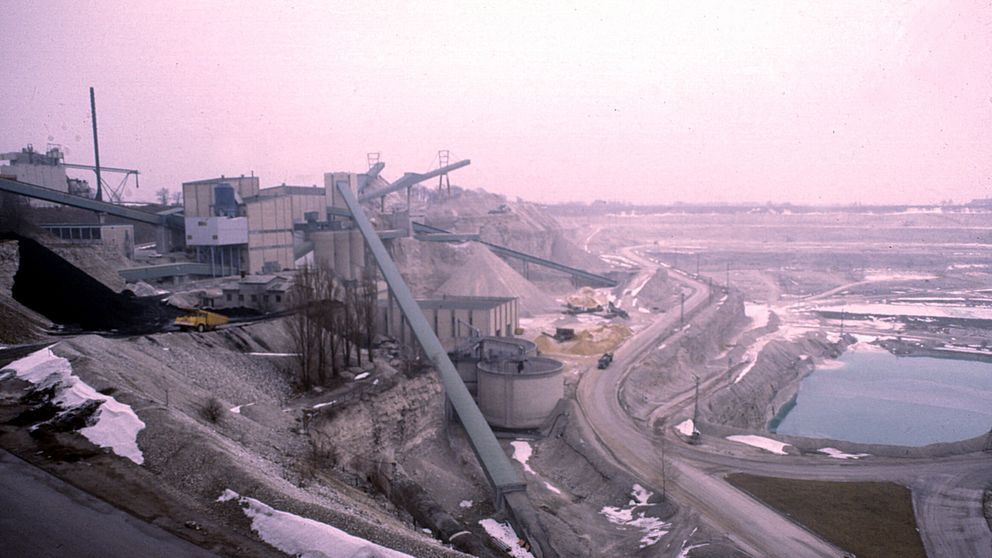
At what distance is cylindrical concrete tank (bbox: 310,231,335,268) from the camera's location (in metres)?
36.7

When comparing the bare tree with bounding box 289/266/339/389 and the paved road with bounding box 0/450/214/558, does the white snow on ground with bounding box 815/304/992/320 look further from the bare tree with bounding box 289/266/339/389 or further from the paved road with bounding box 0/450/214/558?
the paved road with bounding box 0/450/214/558

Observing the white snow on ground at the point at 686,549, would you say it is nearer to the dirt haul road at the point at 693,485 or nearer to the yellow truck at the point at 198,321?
the dirt haul road at the point at 693,485

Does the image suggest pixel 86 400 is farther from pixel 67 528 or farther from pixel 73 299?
pixel 73 299

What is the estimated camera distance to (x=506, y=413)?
2512 centimetres

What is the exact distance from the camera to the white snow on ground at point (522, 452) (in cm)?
2167

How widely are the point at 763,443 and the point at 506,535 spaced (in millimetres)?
10142

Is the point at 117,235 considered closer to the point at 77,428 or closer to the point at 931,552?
the point at 77,428

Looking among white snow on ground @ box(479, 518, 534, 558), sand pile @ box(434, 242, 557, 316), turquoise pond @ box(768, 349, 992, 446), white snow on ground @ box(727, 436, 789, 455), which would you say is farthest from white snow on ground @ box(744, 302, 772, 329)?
white snow on ground @ box(479, 518, 534, 558)

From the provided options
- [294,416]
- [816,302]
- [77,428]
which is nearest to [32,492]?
[77,428]

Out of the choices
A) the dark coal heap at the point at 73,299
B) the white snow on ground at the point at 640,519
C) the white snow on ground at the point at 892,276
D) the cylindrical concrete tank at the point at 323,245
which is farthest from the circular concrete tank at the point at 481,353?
the white snow on ground at the point at 892,276

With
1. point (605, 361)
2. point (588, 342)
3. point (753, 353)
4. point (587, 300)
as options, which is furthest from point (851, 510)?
point (587, 300)

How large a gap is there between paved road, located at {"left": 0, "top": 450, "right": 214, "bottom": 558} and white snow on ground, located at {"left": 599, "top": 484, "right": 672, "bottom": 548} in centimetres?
1155

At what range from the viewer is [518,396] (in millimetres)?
24938

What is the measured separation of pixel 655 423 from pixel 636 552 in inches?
366
